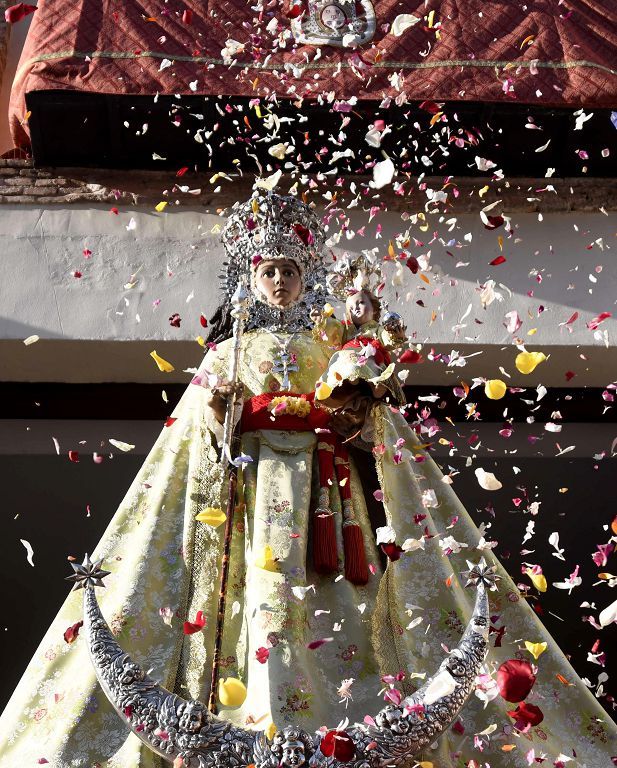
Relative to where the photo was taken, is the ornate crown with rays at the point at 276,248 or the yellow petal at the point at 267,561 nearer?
the yellow petal at the point at 267,561

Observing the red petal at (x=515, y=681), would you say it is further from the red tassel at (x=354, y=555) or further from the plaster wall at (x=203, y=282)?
the plaster wall at (x=203, y=282)

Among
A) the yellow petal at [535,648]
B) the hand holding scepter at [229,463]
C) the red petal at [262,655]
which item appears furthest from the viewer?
the yellow petal at [535,648]

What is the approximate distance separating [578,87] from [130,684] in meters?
3.14

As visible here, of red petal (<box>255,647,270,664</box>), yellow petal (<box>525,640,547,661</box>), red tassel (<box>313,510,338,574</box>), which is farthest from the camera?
yellow petal (<box>525,640,547,661</box>)

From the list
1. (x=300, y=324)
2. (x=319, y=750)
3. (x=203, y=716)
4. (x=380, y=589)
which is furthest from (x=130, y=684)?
(x=300, y=324)

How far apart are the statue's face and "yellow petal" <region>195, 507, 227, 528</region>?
713mm

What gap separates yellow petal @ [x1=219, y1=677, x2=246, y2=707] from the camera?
3141 mm

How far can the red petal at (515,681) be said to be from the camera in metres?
→ 3.23

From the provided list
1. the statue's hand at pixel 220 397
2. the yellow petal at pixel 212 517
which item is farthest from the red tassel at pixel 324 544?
the statue's hand at pixel 220 397

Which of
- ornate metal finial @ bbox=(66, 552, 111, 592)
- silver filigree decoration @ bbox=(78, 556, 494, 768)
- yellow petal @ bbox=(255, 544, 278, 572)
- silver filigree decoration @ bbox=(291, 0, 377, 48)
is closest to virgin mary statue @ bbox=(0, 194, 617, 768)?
yellow petal @ bbox=(255, 544, 278, 572)

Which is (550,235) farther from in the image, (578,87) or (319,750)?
(319,750)

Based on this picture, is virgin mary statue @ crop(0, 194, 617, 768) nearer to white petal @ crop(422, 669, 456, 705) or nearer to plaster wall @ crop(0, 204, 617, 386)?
white petal @ crop(422, 669, 456, 705)

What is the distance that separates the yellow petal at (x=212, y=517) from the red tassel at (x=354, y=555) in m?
0.32

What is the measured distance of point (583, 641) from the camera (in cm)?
505
